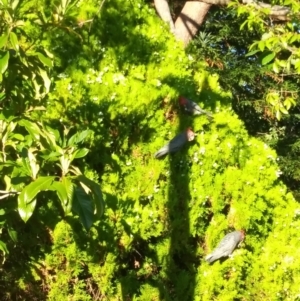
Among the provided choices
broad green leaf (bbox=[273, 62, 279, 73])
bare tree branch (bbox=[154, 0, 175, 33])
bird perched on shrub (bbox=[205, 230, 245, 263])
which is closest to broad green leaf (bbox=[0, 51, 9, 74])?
broad green leaf (bbox=[273, 62, 279, 73])

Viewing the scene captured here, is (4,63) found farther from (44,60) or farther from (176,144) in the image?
(176,144)

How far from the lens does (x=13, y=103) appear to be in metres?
2.54

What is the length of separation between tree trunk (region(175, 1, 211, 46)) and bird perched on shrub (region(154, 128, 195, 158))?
377 cm

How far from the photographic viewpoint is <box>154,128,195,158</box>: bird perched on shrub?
3419 mm

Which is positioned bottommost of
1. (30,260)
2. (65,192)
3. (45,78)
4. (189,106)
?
(30,260)

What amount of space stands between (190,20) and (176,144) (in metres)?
4.03

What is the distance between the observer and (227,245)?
11.1ft

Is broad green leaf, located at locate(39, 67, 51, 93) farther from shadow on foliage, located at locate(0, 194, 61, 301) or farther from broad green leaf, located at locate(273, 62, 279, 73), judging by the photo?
broad green leaf, located at locate(273, 62, 279, 73)

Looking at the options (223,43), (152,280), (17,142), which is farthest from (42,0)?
(223,43)

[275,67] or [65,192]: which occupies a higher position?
[65,192]

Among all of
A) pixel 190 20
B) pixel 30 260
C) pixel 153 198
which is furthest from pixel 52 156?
pixel 190 20

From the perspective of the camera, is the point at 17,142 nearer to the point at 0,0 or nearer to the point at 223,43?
the point at 0,0

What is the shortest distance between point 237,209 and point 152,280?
653 mm

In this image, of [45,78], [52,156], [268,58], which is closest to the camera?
[52,156]
